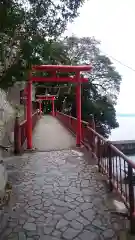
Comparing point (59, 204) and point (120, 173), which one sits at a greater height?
point (120, 173)

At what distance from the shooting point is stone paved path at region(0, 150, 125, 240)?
13.5 feet

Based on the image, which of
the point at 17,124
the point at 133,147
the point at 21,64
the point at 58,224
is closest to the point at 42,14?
the point at 21,64

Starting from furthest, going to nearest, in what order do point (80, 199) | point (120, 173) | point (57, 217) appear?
point (80, 199)
point (120, 173)
point (57, 217)

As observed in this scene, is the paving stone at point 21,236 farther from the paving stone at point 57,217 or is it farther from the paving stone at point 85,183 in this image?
the paving stone at point 85,183

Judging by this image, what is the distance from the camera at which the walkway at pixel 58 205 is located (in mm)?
4113

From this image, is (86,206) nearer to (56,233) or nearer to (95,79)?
(56,233)

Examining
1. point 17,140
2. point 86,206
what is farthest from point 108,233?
point 17,140

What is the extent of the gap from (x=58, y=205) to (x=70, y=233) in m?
1.00

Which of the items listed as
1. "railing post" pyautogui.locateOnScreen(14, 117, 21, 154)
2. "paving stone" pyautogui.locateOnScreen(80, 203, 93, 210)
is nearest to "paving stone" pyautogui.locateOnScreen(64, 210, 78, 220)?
"paving stone" pyautogui.locateOnScreen(80, 203, 93, 210)

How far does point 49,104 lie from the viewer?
130 feet

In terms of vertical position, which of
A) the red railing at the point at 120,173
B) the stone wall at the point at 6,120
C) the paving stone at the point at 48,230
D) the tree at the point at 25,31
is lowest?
the paving stone at the point at 48,230

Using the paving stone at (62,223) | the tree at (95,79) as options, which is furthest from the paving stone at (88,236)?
the tree at (95,79)

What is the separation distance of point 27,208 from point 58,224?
88 centimetres

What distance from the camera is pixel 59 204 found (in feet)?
16.7
